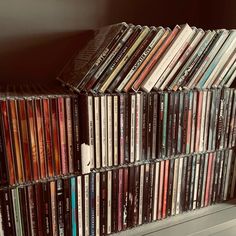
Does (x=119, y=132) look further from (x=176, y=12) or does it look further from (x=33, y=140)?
(x=176, y=12)

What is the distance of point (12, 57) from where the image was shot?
29.5 inches

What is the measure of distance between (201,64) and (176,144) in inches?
8.8

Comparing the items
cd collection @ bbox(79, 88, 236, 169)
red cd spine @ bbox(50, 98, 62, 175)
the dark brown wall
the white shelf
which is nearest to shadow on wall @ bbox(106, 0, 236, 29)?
the dark brown wall

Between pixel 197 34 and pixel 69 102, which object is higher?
pixel 197 34

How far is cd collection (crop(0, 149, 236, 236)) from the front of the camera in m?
0.62

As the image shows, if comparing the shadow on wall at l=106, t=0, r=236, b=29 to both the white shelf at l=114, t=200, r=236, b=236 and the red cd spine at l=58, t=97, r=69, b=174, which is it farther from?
the white shelf at l=114, t=200, r=236, b=236

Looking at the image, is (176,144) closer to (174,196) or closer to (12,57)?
(174,196)

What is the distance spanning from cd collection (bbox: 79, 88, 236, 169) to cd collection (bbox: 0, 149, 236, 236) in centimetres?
3

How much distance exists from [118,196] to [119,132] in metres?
0.18

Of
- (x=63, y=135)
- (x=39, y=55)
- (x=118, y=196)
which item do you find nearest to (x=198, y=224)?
(x=118, y=196)

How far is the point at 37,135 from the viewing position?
0.60 meters

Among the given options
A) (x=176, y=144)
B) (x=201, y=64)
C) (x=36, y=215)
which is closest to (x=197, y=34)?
(x=201, y=64)

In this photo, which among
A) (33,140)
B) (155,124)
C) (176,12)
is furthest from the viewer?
(176,12)

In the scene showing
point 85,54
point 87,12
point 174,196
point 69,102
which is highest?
point 87,12
